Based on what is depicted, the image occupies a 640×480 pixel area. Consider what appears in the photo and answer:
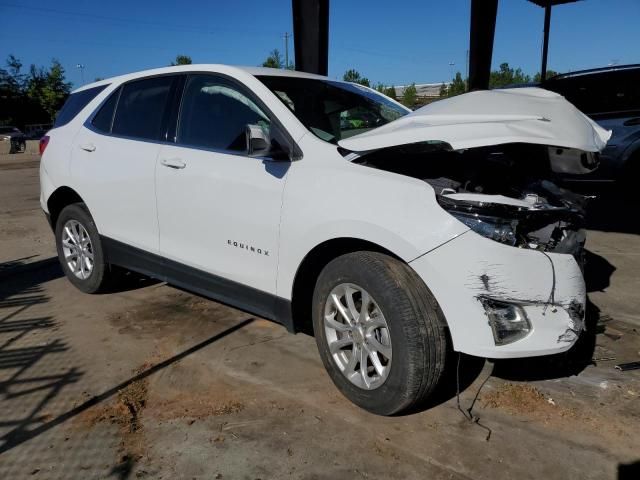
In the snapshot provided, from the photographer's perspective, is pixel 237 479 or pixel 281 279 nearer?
pixel 237 479

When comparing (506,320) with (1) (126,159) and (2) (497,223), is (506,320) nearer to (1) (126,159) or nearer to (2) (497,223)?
(2) (497,223)

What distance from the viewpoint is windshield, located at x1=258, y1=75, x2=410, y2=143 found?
3529 millimetres

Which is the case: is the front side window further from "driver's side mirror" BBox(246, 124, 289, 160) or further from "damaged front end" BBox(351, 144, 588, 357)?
"damaged front end" BBox(351, 144, 588, 357)

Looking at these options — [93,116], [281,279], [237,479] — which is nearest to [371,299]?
[281,279]

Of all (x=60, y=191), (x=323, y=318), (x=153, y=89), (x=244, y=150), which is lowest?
(x=323, y=318)

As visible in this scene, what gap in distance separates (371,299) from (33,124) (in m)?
63.1

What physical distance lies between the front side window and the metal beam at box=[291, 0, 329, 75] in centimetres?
494

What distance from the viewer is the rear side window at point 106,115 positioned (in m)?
4.59

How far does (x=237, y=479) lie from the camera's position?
8.20 feet

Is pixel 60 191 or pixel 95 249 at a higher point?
pixel 60 191

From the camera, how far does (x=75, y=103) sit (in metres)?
5.06

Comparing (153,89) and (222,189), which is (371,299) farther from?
(153,89)

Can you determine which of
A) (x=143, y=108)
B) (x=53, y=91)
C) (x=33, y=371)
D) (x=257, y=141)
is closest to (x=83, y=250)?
(x=143, y=108)

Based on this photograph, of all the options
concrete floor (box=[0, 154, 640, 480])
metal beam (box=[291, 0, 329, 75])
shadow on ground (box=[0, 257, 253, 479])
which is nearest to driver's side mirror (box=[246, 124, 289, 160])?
concrete floor (box=[0, 154, 640, 480])
